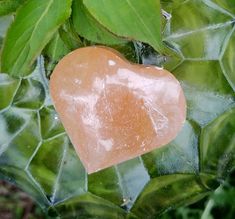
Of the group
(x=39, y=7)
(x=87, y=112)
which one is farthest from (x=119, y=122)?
(x=39, y=7)

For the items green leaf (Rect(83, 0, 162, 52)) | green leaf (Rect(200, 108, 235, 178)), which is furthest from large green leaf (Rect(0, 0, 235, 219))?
green leaf (Rect(83, 0, 162, 52))

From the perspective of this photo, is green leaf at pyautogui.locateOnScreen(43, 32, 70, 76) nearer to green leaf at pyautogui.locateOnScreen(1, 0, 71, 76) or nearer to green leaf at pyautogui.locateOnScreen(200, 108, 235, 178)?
green leaf at pyautogui.locateOnScreen(1, 0, 71, 76)

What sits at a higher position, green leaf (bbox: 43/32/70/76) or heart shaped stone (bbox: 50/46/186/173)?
green leaf (bbox: 43/32/70/76)

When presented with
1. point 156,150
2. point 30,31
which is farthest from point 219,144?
point 30,31

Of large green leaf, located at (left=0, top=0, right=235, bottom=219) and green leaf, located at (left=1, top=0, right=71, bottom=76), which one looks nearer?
green leaf, located at (left=1, top=0, right=71, bottom=76)

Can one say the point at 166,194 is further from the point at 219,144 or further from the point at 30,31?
the point at 30,31
